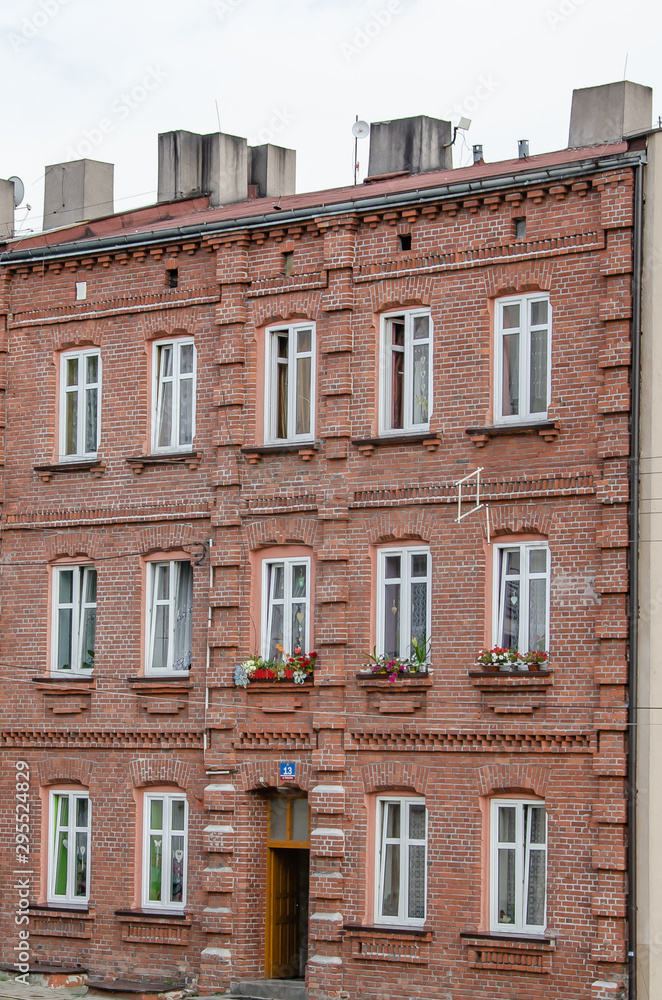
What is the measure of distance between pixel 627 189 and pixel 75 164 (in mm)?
14801

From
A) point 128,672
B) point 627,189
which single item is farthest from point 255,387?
point 627,189

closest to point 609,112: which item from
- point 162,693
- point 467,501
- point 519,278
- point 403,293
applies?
point 519,278

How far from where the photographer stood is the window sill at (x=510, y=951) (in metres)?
26.0

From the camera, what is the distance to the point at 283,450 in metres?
29.7

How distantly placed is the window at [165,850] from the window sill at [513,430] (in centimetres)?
764

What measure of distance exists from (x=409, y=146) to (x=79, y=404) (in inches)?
303

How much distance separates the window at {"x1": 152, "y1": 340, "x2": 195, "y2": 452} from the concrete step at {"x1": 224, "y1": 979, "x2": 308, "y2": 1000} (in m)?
8.45

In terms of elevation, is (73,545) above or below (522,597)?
above

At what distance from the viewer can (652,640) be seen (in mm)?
25766

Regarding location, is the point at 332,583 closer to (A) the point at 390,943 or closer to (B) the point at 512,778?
(B) the point at 512,778

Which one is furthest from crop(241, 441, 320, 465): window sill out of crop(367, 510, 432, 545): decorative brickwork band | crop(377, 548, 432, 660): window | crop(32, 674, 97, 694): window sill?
crop(32, 674, 97, 694): window sill

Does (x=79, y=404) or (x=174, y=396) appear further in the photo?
(x=79, y=404)

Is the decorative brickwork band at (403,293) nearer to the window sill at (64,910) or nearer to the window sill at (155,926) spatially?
the window sill at (155,926)

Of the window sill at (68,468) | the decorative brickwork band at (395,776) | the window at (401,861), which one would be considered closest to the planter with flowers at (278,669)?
the decorative brickwork band at (395,776)
